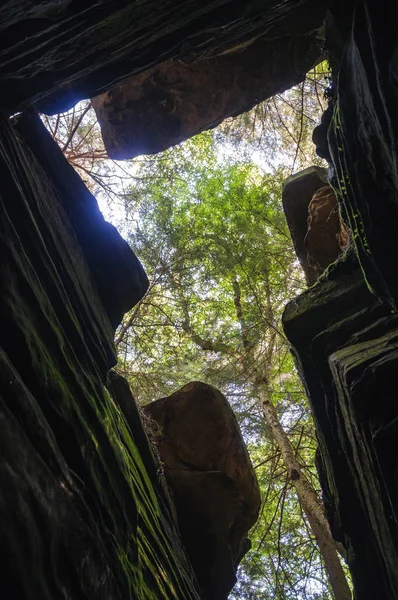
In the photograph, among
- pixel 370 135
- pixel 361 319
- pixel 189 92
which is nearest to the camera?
pixel 370 135

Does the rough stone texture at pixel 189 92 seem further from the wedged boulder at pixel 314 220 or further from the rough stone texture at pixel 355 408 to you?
the rough stone texture at pixel 355 408

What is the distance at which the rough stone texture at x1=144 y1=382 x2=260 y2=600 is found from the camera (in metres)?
8.78

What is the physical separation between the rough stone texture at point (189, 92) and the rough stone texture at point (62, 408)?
9.77 feet

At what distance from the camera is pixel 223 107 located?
965cm

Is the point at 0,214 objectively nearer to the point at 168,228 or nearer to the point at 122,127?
the point at 122,127

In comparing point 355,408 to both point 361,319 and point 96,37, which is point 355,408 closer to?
point 361,319

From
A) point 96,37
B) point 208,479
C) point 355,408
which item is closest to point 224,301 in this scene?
point 208,479

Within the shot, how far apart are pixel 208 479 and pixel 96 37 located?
7.91 m

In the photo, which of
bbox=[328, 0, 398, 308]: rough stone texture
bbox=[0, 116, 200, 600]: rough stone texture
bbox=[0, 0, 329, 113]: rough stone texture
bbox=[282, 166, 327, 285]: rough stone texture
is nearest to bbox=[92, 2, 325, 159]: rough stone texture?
bbox=[282, 166, 327, 285]: rough stone texture

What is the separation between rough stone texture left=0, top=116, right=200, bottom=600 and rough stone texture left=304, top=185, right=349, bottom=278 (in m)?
4.91

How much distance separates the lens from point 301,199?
1129cm

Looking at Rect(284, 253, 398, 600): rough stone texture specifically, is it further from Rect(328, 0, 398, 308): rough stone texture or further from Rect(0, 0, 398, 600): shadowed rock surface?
Rect(328, 0, 398, 308): rough stone texture

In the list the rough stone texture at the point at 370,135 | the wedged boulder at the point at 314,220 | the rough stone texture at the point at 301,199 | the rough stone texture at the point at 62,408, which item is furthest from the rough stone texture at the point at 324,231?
the rough stone texture at the point at 62,408

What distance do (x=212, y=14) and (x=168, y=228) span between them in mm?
8242
